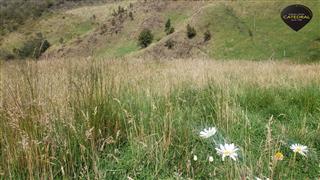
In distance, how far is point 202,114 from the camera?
3.72 metres

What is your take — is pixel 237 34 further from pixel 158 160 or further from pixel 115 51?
pixel 158 160

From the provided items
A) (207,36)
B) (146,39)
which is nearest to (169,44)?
(207,36)

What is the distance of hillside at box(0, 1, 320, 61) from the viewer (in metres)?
26.0

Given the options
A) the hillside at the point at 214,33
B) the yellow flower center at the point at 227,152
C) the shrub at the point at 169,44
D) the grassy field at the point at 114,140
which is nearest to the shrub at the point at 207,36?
the hillside at the point at 214,33

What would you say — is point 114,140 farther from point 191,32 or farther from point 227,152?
point 191,32

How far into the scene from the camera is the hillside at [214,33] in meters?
26.0

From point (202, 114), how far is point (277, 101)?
1.61m

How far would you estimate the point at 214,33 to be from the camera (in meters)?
31.0

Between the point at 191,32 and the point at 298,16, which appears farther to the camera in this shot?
the point at 191,32

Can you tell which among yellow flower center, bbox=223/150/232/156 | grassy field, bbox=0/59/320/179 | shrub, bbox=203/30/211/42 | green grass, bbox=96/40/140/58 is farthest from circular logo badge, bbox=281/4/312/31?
green grass, bbox=96/40/140/58

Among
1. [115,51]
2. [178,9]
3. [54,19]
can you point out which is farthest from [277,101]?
[54,19]

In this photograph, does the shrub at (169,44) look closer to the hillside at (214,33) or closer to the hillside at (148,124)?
the hillside at (214,33)

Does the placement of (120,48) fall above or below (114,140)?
below

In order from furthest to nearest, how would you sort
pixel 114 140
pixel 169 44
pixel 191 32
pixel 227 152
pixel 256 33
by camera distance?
pixel 169 44
pixel 191 32
pixel 256 33
pixel 114 140
pixel 227 152
